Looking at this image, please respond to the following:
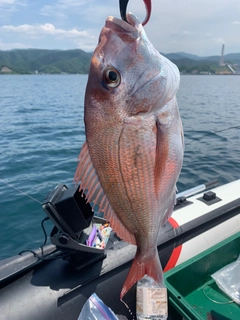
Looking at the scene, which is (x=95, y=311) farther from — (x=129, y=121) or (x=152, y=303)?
(x=129, y=121)

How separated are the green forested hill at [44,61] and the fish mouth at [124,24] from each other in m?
109

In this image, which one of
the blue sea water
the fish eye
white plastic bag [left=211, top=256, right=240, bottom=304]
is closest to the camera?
the fish eye

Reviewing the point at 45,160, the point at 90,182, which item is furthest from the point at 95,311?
the point at 45,160

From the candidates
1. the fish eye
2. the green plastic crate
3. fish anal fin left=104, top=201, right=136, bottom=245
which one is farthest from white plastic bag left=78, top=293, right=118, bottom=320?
the fish eye

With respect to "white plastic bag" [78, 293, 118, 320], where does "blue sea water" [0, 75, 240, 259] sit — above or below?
below

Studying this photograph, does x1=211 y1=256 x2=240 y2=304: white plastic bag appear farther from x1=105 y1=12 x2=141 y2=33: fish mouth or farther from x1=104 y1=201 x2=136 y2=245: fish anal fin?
x1=105 y1=12 x2=141 y2=33: fish mouth

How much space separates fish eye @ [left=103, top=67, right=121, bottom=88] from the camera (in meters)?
1.19

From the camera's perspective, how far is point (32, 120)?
14.5 m

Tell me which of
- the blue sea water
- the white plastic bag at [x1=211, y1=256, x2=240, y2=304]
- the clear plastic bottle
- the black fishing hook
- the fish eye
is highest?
the black fishing hook

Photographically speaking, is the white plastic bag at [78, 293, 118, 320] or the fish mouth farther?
the white plastic bag at [78, 293, 118, 320]

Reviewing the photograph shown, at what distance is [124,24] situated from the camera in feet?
3.83

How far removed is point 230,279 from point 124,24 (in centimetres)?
270

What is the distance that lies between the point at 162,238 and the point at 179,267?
0.35 m

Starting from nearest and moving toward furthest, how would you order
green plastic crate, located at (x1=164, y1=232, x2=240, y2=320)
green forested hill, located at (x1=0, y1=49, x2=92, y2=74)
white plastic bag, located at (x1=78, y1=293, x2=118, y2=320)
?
white plastic bag, located at (x1=78, y1=293, x2=118, y2=320)
green plastic crate, located at (x1=164, y1=232, x2=240, y2=320)
green forested hill, located at (x1=0, y1=49, x2=92, y2=74)
